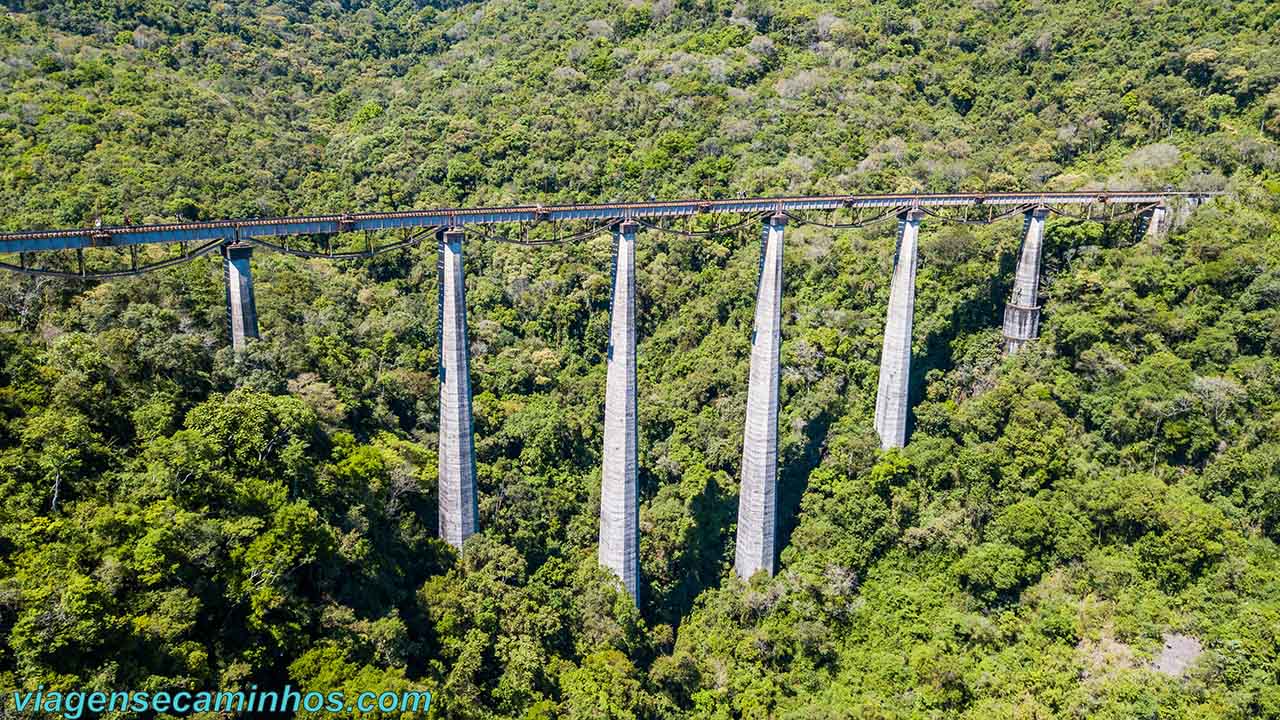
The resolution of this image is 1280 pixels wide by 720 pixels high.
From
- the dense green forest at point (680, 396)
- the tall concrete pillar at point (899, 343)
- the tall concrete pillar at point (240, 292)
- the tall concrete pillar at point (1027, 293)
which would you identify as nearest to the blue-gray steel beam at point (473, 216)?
the tall concrete pillar at point (240, 292)

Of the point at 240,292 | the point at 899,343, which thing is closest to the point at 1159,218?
the point at 899,343

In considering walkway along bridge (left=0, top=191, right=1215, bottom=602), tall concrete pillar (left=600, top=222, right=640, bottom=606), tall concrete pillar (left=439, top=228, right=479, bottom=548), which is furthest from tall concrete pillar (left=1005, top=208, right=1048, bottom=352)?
tall concrete pillar (left=439, top=228, right=479, bottom=548)

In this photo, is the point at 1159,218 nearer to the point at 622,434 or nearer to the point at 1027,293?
the point at 1027,293

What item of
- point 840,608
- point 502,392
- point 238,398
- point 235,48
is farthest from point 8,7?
point 840,608

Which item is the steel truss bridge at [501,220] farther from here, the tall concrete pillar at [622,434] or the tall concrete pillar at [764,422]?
the tall concrete pillar at [764,422]

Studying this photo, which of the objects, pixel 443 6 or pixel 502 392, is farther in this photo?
pixel 443 6

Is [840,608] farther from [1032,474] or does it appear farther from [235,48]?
[235,48]
